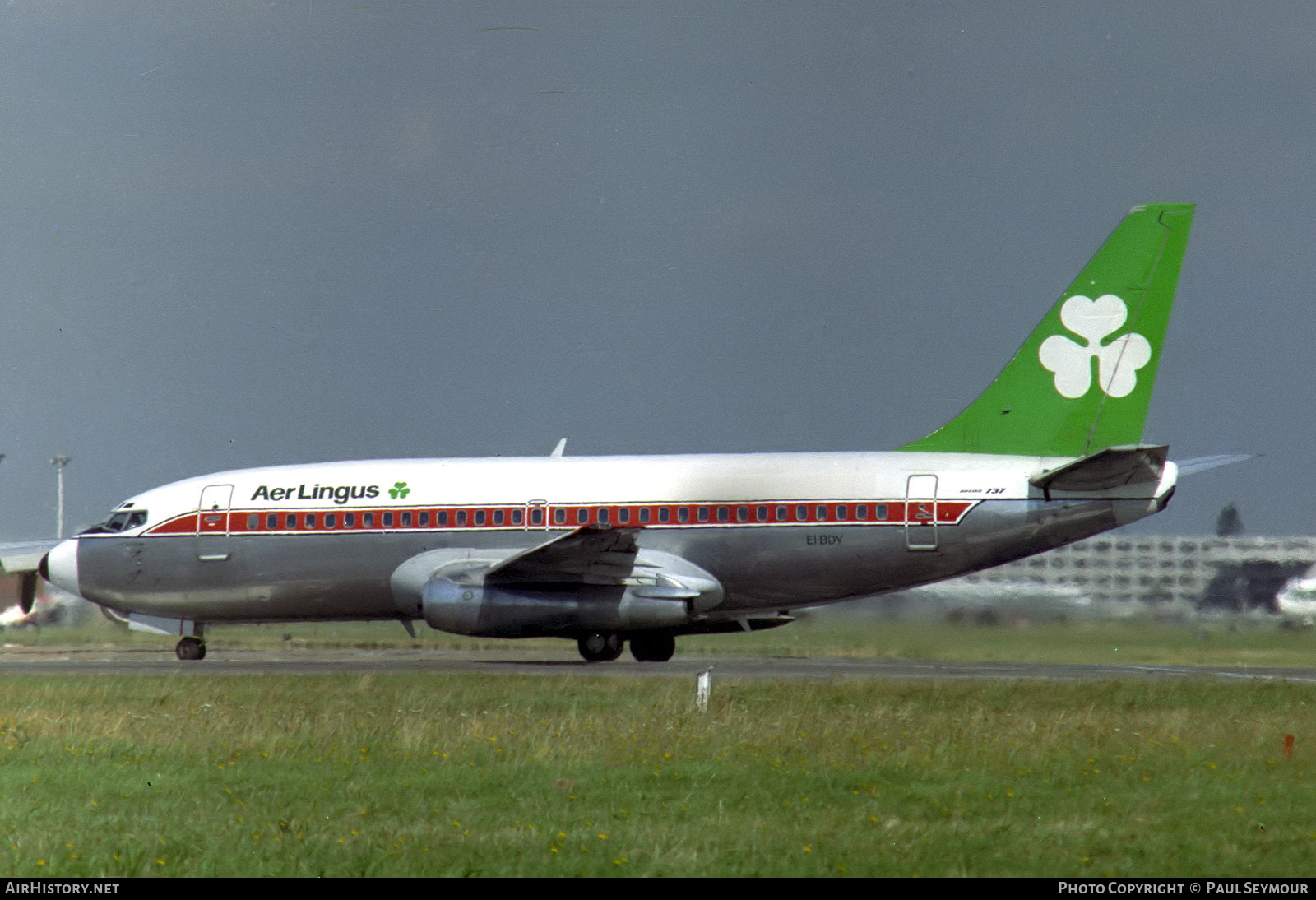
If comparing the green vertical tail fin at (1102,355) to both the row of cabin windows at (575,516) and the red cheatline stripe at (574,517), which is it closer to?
the red cheatline stripe at (574,517)

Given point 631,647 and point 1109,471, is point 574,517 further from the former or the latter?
point 1109,471

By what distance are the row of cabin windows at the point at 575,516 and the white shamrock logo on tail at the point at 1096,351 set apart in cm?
377

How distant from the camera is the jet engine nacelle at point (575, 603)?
2472cm

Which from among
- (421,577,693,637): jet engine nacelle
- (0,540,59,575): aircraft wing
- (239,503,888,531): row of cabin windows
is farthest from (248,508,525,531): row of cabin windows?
(0,540,59,575): aircraft wing

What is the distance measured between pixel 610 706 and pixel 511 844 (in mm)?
8031

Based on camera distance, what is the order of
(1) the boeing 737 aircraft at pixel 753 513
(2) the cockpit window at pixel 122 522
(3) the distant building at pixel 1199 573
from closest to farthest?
(1) the boeing 737 aircraft at pixel 753 513
(3) the distant building at pixel 1199 573
(2) the cockpit window at pixel 122 522

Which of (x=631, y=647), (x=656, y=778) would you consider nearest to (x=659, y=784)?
(x=656, y=778)

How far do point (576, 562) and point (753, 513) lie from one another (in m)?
3.01

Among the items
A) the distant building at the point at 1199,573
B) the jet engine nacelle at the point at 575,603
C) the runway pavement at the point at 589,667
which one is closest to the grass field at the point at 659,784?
the runway pavement at the point at 589,667

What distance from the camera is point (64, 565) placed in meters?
28.7

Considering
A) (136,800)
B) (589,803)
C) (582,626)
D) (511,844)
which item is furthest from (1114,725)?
(582,626)

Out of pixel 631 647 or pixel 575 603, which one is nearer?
pixel 575 603

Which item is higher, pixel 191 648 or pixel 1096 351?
pixel 1096 351

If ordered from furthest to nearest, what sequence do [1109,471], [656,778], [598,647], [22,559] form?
[22,559] < [598,647] < [1109,471] < [656,778]
